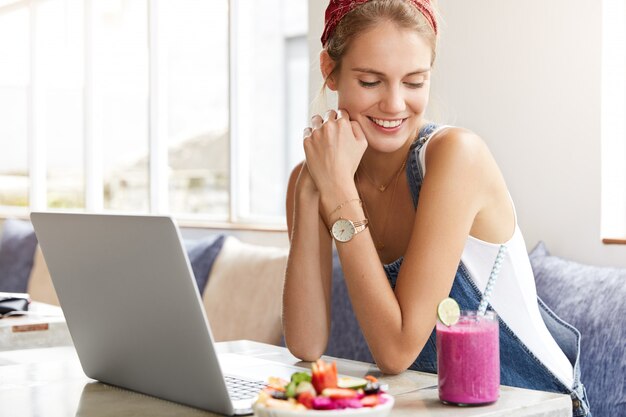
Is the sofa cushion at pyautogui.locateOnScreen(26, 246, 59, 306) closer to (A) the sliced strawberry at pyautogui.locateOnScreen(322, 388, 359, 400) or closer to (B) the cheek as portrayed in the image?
(B) the cheek

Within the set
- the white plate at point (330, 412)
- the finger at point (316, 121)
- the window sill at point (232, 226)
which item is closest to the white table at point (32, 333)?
the finger at point (316, 121)

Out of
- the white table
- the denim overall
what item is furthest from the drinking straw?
the white table

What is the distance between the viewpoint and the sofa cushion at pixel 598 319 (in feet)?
7.48

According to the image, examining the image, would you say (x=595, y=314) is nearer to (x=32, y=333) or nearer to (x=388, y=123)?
(x=388, y=123)

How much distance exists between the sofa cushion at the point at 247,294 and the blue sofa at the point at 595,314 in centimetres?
115

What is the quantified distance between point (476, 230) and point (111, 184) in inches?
177

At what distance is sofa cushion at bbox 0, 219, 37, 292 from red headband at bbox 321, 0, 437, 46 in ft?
12.0

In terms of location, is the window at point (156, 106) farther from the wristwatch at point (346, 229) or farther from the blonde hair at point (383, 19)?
the wristwatch at point (346, 229)

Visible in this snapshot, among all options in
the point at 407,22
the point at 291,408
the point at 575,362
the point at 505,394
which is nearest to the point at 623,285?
the point at 575,362

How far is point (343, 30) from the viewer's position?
184 cm

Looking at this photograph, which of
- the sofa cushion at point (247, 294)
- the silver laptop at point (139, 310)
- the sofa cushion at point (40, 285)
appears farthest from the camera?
the sofa cushion at point (40, 285)

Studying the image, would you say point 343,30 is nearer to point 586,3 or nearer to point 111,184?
point 586,3

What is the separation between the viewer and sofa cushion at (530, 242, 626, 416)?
2.28m

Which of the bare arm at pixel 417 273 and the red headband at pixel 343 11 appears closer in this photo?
the bare arm at pixel 417 273
